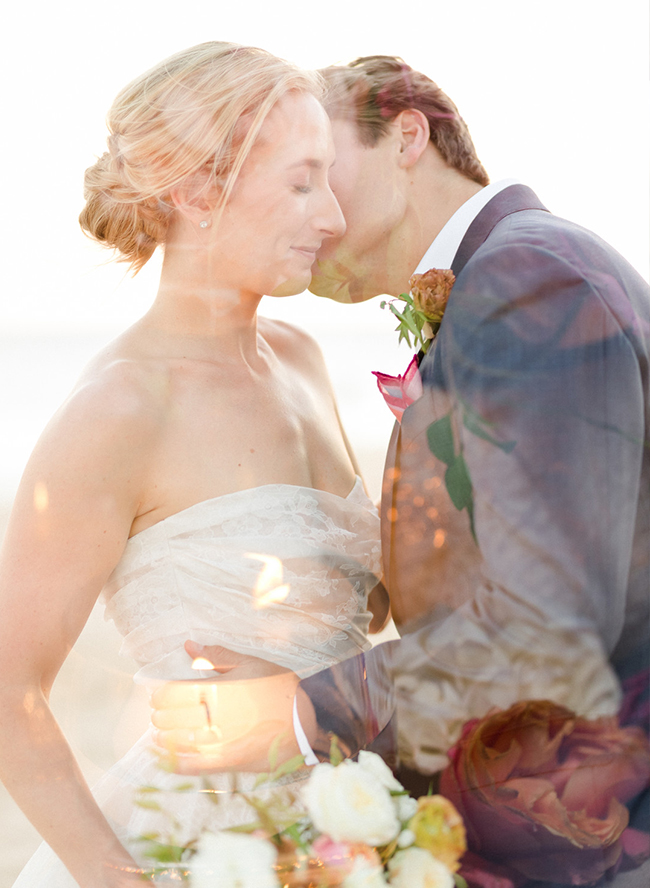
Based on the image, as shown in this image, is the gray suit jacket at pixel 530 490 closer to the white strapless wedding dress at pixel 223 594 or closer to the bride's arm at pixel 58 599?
the white strapless wedding dress at pixel 223 594

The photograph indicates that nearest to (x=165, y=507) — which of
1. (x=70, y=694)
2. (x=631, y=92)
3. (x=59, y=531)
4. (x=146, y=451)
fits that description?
(x=146, y=451)

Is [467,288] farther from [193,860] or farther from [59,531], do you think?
[193,860]

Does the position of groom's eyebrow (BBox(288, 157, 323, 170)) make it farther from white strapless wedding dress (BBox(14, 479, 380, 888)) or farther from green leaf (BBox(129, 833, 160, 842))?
green leaf (BBox(129, 833, 160, 842))

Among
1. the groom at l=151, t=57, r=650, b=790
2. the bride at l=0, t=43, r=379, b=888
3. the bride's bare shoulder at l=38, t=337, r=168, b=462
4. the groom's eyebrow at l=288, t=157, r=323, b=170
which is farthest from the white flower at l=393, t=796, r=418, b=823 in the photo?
the groom's eyebrow at l=288, t=157, r=323, b=170

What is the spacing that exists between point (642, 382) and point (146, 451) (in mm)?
986

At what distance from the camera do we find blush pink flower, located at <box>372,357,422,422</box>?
1349 mm

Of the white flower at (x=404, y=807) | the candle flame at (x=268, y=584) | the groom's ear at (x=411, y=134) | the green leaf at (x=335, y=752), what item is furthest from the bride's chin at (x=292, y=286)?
the white flower at (x=404, y=807)

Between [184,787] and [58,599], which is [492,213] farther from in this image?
[184,787]

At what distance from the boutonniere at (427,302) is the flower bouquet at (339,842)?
2.68ft

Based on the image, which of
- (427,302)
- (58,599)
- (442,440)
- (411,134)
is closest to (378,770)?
(442,440)

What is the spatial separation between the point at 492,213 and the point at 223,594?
40.6 inches

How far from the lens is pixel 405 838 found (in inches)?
42.9

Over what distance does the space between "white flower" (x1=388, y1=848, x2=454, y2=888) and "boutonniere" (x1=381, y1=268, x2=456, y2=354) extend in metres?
0.93

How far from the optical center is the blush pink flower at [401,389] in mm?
1349
